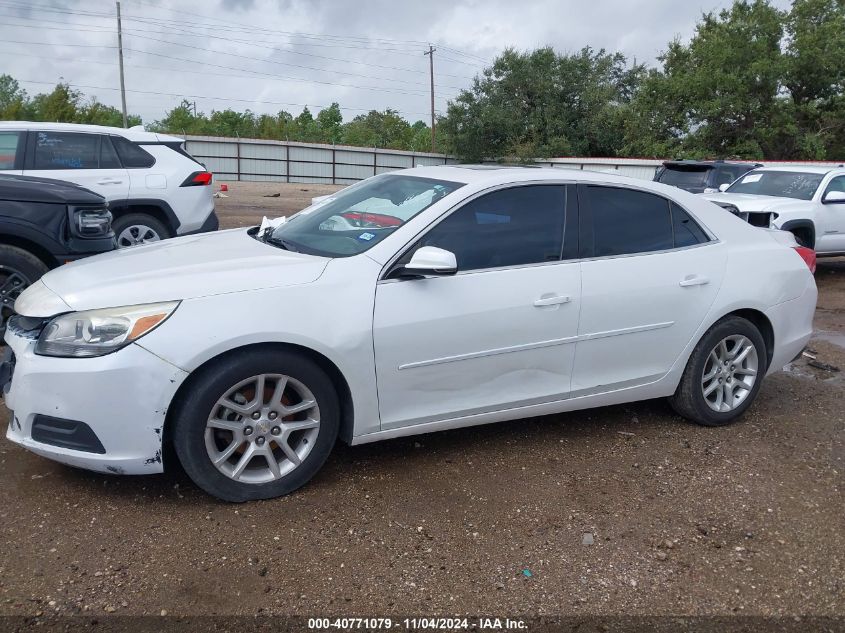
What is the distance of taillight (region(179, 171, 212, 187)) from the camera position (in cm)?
888

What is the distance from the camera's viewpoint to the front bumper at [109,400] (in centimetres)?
308

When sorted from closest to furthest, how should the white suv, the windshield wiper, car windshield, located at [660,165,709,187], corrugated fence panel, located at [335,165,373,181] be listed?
the windshield wiper, the white suv, car windshield, located at [660,165,709,187], corrugated fence panel, located at [335,165,373,181]

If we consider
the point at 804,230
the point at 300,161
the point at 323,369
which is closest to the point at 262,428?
the point at 323,369

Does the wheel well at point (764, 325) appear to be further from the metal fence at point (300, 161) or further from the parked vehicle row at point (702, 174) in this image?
the metal fence at point (300, 161)

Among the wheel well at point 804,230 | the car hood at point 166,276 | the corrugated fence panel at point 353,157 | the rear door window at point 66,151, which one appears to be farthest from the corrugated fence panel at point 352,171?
the car hood at point 166,276

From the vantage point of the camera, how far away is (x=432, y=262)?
3469mm

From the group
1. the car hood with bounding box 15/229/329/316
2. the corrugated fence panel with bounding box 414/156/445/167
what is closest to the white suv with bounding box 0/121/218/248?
the car hood with bounding box 15/229/329/316

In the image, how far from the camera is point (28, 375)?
319cm

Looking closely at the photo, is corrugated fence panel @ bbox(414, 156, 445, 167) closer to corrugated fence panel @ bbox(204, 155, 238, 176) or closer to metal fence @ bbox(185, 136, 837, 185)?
metal fence @ bbox(185, 136, 837, 185)

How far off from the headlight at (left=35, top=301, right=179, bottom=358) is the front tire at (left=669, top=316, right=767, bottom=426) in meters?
3.06

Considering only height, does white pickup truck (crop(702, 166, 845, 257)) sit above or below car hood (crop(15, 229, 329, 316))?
above

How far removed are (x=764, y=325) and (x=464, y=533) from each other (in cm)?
264

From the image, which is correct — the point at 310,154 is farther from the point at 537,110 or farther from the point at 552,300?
the point at 552,300

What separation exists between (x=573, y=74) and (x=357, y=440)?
137 ft
